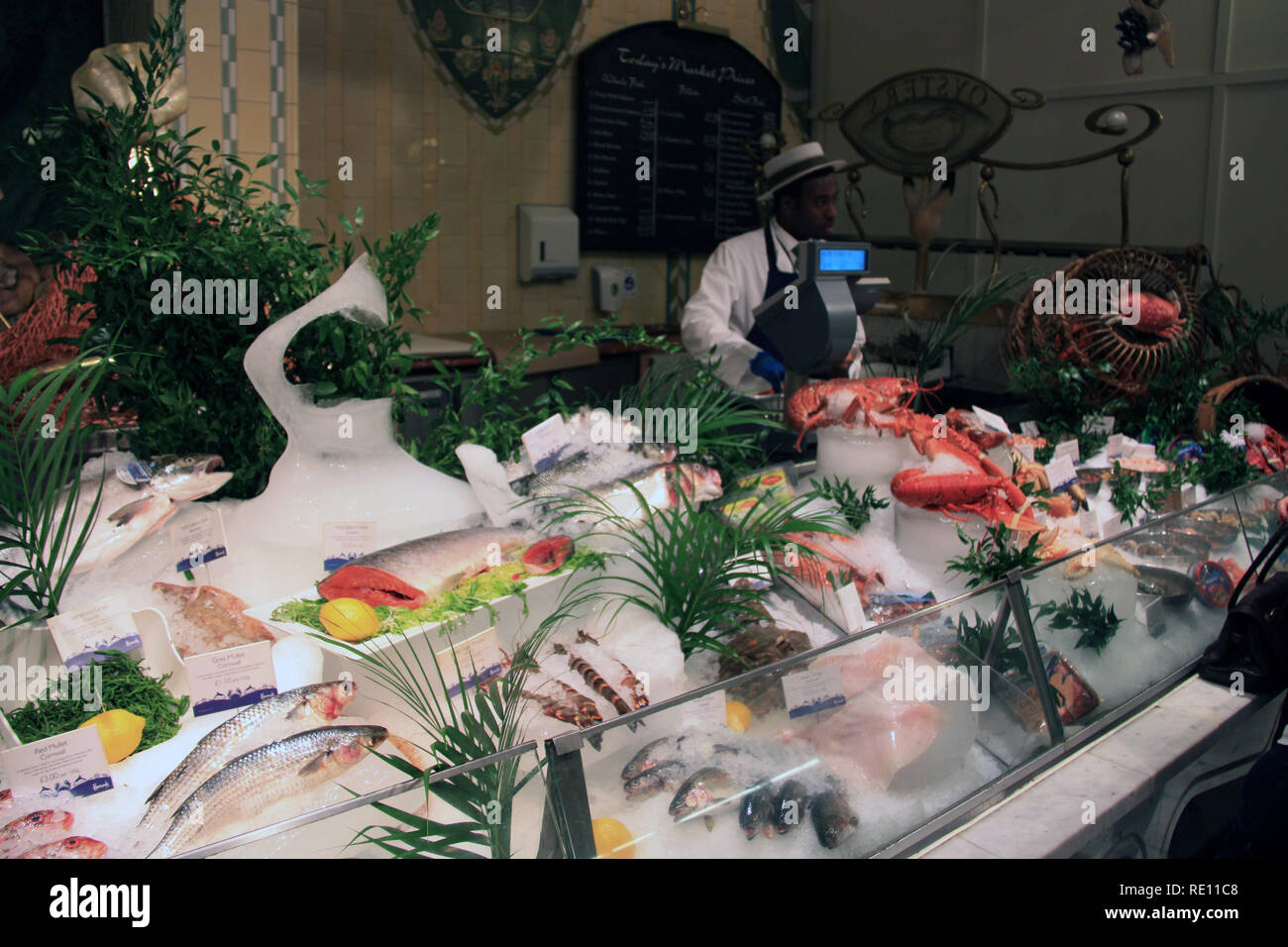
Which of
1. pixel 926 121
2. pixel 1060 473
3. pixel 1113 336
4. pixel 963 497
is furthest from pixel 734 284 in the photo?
pixel 963 497

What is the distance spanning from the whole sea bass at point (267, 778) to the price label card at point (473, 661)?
17 centimetres

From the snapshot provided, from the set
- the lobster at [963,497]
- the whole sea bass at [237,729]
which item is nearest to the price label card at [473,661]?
the whole sea bass at [237,729]

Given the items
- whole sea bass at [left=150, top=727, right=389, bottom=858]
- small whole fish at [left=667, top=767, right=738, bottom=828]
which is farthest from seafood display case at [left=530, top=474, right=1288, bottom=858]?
whole sea bass at [left=150, top=727, right=389, bottom=858]

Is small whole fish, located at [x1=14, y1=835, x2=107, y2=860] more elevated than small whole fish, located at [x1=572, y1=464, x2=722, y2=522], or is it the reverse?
small whole fish, located at [x1=572, y1=464, x2=722, y2=522]

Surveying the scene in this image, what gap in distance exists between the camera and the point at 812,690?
150cm

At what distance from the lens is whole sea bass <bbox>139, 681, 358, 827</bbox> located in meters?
1.29

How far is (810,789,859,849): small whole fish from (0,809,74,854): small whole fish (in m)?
0.93

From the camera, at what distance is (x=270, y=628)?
1.58 meters

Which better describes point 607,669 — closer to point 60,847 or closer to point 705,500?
point 705,500

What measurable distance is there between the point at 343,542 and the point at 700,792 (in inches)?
32.1

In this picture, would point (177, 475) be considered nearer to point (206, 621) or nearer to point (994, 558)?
point (206, 621)

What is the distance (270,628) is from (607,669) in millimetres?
511

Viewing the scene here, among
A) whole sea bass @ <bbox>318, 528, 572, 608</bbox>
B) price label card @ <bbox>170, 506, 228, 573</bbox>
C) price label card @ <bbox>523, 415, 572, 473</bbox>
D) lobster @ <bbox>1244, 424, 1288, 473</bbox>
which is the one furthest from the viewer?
lobster @ <bbox>1244, 424, 1288, 473</bbox>

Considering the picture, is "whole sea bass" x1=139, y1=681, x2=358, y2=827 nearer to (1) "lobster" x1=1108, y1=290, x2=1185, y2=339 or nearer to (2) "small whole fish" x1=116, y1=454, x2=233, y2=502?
(2) "small whole fish" x1=116, y1=454, x2=233, y2=502
